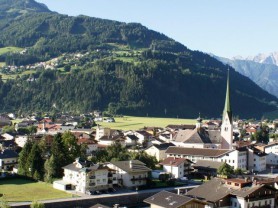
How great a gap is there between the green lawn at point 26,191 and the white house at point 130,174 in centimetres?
651

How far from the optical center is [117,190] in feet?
161

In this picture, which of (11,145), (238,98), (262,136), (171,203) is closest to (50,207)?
(171,203)

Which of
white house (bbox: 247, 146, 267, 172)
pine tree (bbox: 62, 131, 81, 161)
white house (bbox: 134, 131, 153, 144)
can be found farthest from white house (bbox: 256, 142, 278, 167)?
pine tree (bbox: 62, 131, 81, 161)

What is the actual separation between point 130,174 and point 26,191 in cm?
1059

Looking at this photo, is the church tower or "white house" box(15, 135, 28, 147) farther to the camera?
"white house" box(15, 135, 28, 147)

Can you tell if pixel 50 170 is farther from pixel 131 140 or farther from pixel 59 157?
pixel 131 140

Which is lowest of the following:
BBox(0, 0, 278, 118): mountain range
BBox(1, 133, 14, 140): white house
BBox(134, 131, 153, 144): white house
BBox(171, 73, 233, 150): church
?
BBox(1, 133, 14, 140): white house

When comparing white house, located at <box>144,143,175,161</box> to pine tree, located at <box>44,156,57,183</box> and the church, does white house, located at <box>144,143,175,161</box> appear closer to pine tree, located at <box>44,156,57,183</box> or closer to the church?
the church

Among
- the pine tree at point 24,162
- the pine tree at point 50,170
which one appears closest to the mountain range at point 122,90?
the pine tree at point 24,162

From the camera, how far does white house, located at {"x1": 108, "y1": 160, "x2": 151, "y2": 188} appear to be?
5003 cm

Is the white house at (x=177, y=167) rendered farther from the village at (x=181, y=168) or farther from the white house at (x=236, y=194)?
the white house at (x=236, y=194)

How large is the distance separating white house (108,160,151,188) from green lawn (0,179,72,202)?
6.51 meters

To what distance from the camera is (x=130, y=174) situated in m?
49.9

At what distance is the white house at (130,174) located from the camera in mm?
50031
